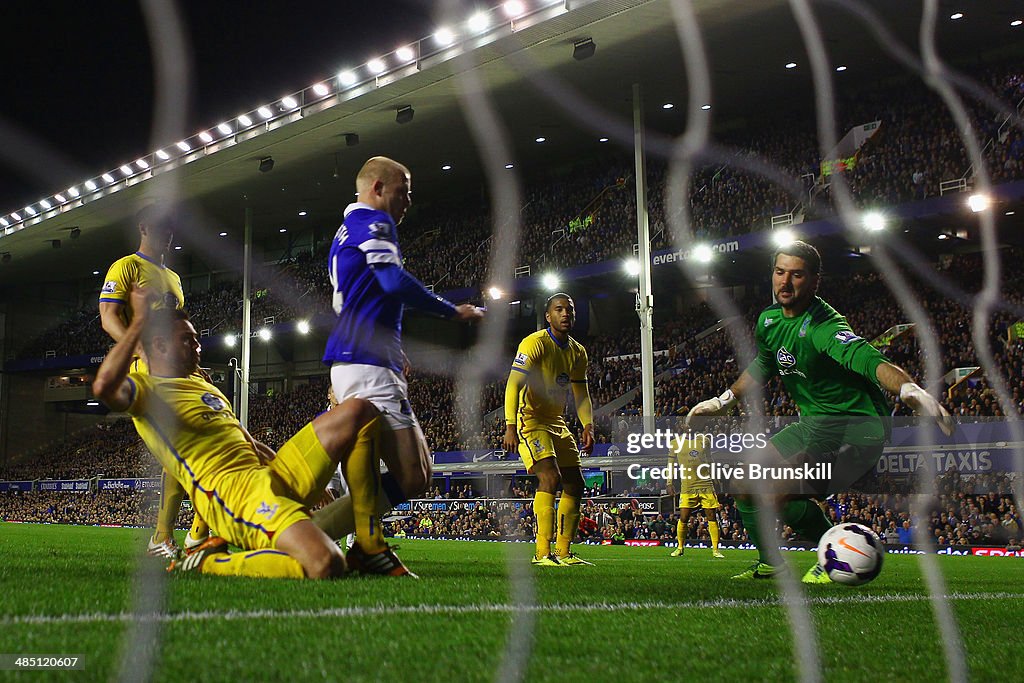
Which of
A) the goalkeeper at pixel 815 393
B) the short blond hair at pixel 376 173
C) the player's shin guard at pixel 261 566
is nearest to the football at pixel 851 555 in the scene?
the goalkeeper at pixel 815 393

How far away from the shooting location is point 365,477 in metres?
4.79

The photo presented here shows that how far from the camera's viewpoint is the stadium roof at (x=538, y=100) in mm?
22500

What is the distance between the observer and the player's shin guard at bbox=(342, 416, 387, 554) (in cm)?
477

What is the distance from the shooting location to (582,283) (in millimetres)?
30234

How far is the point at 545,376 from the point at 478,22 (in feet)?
55.0

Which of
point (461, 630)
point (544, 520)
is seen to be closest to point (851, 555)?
point (461, 630)

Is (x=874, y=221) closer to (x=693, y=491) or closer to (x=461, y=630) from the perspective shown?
(x=693, y=491)

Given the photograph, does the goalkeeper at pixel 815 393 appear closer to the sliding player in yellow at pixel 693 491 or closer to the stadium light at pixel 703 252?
the sliding player in yellow at pixel 693 491

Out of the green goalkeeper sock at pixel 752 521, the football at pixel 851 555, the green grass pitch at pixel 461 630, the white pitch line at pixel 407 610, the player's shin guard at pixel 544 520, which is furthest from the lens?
the player's shin guard at pixel 544 520

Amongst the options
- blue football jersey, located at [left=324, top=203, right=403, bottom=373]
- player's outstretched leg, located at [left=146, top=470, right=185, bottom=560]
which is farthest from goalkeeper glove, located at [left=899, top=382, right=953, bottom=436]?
player's outstretched leg, located at [left=146, top=470, right=185, bottom=560]

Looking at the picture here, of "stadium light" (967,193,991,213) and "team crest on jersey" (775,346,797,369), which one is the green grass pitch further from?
"stadium light" (967,193,991,213)

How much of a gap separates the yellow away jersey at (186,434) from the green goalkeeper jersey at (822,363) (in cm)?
313

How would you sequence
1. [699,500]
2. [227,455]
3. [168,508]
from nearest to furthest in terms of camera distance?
[227,455]
[168,508]
[699,500]

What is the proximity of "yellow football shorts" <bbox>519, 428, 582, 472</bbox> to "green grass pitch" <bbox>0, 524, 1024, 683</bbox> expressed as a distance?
10.2 ft
